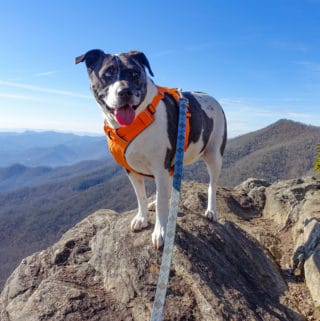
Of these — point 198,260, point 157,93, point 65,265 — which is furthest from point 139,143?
point 65,265

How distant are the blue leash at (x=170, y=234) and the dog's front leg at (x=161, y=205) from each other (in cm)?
65

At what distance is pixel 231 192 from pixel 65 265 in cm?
605

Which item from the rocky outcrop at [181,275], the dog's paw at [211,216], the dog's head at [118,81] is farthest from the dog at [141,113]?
the dog's paw at [211,216]

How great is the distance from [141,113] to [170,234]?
6.65 feet

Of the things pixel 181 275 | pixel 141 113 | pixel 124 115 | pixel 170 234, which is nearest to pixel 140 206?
pixel 181 275

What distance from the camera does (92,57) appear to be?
525cm

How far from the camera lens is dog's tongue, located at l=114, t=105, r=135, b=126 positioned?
477cm

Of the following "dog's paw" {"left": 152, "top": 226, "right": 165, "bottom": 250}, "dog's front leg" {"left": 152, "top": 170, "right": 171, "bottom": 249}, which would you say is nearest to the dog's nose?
"dog's front leg" {"left": 152, "top": 170, "right": 171, "bottom": 249}

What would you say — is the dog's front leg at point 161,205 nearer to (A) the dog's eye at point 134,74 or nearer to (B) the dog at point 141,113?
(B) the dog at point 141,113

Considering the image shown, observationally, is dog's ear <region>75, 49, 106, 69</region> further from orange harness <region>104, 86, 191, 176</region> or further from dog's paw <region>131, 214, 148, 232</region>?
dog's paw <region>131, 214, 148, 232</region>

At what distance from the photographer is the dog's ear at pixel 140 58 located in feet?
17.3

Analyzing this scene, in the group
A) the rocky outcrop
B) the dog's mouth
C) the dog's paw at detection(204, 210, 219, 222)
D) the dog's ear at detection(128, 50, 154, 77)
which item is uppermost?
the dog's ear at detection(128, 50, 154, 77)

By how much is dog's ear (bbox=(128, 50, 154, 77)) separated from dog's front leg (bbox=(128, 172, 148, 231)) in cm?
197

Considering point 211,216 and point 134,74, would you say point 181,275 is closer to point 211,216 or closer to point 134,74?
point 211,216
